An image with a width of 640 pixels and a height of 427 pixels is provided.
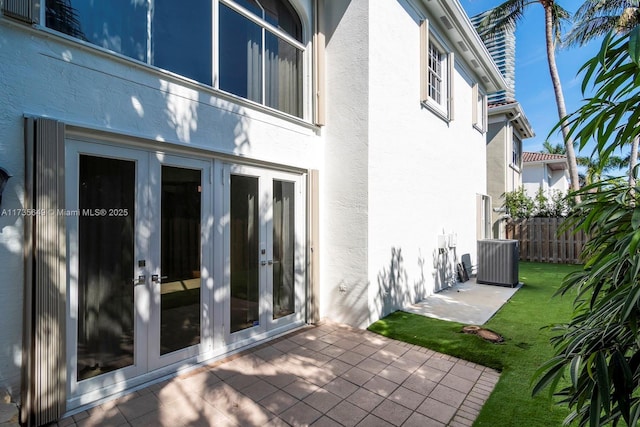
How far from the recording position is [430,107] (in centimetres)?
816

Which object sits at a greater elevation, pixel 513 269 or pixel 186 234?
pixel 186 234

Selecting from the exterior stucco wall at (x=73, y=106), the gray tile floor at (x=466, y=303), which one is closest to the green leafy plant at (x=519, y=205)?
the gray tile floor at (x=466, y=303)

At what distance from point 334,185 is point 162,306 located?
3632mm

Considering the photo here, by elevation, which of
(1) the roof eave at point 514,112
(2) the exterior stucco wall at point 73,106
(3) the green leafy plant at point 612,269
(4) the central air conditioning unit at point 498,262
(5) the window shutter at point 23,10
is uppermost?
(1) the roof eave at point 514,112

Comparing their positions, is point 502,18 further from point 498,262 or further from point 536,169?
point 536,169

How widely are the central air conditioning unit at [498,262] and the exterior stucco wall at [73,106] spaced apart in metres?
7.52

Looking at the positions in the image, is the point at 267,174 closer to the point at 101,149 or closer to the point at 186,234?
the point at 186,234

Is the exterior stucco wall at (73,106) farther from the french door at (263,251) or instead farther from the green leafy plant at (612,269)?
the green leafy plant at (612,269)

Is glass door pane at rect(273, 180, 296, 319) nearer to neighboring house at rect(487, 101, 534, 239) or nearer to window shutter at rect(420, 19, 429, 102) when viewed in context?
window shutter at rect(420, 19, 429, 102)

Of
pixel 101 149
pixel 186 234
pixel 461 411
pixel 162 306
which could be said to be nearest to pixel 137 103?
pixel 101 149

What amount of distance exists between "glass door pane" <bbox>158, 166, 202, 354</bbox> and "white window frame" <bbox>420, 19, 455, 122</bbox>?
591 cm

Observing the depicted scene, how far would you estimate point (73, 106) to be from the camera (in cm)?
336

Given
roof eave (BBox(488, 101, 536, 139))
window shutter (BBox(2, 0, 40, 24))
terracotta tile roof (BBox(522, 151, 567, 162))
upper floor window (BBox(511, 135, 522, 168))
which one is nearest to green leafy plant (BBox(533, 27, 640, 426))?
window shutter (BBox(2, 0, 40, 24))

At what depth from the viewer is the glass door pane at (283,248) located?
5676mm
